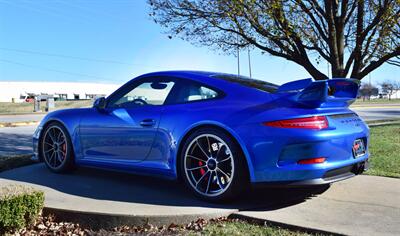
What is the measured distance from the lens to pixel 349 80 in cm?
438

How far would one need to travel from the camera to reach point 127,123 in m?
4.79

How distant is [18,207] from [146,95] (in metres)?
2.02

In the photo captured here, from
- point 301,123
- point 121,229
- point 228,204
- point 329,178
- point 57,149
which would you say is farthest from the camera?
point 57,149

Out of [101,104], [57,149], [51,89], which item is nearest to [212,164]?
[101,104]

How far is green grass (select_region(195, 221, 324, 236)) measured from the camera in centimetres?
341

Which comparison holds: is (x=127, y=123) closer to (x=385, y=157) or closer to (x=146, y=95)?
(x=146, y=95)

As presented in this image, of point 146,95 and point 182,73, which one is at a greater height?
point 182,73

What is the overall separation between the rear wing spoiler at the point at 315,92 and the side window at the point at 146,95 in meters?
1.33

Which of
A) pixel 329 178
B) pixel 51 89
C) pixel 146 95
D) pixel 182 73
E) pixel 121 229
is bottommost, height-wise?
pixel 121 229

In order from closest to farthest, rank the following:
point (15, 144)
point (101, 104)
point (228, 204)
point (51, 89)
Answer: point (228, 204) → point (101, 104) → point (15, 144) → point (51, 89)

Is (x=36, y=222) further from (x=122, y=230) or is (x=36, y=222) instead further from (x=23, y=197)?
(x=122, y=230)

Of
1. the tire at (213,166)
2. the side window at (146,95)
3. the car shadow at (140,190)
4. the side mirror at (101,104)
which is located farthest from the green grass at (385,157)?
the side mirror at (101,104)

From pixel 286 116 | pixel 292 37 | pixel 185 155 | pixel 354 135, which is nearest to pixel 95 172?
pixel 185 155

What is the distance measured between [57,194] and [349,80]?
10.6 ft
